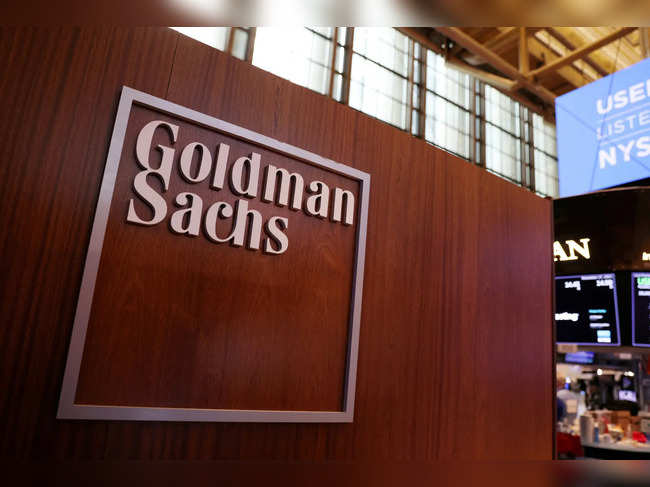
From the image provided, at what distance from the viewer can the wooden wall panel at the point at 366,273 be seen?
3.90 ft

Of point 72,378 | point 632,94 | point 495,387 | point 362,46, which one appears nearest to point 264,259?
point 72,378

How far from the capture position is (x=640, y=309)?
4.75 m

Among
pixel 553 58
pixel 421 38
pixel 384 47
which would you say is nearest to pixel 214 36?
pixel 384 47

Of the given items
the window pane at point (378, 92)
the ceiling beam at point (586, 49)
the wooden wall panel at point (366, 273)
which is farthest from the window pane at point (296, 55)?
the wooden wall panel at point (366, 273)

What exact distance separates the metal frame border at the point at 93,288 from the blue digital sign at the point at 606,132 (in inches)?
139

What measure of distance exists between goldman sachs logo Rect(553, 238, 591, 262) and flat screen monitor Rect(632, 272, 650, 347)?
485mm

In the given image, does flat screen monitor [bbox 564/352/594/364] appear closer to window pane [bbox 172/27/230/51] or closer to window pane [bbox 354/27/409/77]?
window pane [bbox 354/27/409/77]

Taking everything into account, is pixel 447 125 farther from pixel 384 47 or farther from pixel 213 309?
pixel 213 309

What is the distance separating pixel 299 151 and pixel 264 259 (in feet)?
1.35

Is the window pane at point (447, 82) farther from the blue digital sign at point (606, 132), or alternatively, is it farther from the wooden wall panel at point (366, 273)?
the wooden wall panel at point (366, 273)

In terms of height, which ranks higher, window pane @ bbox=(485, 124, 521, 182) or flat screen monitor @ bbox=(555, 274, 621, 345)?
window pane @ bbox=(485, 124, 521, 182)

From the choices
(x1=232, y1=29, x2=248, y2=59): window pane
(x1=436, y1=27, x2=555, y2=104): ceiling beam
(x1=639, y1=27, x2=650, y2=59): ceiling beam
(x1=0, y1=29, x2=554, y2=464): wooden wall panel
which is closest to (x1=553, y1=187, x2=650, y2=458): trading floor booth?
(x1=0, y1=29, x2=554, y2=464): wooden wall panel

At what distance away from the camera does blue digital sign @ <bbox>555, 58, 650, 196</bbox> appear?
4.16m

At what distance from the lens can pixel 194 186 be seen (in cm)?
146
